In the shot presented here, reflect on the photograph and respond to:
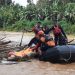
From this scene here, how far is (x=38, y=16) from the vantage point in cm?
3447

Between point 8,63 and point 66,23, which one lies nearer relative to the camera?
point 8,63

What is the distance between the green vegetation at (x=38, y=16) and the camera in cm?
3164

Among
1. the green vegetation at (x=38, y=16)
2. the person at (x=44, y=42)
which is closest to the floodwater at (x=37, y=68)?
the person at (x=44, y=42)

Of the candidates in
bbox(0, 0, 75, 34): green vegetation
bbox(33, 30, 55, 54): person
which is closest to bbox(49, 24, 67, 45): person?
bbox(33, 30, 55, 54): person

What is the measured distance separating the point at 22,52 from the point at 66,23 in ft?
57.7

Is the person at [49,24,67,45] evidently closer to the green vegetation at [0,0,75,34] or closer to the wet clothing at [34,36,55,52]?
the wet clothing at [34,36,55,52]

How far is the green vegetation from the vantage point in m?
31.6

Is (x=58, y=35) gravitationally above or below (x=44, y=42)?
below

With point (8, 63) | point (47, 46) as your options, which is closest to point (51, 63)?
point (47, 46)

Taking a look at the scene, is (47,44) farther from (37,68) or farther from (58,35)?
(58,35)

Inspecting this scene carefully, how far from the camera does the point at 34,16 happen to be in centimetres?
3459

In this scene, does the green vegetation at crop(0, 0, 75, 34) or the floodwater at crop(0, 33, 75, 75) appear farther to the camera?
the green vegetation at crop(0, 0, 75, 34)

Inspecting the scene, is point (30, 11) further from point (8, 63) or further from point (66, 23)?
point (8, 63)

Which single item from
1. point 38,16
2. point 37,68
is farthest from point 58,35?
point 38,16
